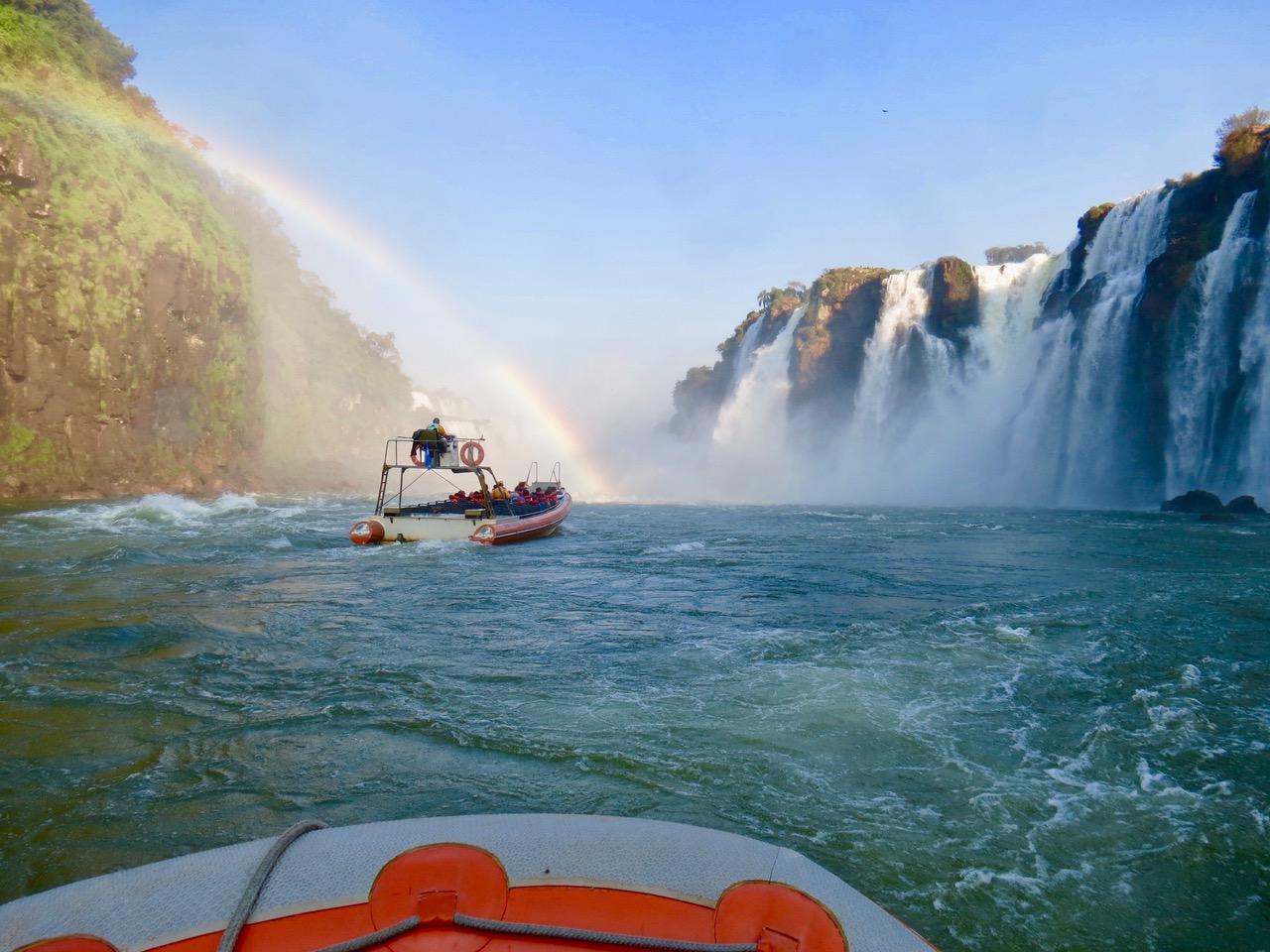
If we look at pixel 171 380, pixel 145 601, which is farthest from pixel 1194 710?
pixel 171 380

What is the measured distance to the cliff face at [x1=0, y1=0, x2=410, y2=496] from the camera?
1054 inches

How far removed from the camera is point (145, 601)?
10.2 m

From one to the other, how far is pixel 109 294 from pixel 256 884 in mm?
35194

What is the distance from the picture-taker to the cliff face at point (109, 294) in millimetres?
26781

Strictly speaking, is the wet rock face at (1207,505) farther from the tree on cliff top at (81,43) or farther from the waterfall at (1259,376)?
the tree on cliff top at (81,43)

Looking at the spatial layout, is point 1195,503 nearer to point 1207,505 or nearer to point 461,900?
point 1207,505

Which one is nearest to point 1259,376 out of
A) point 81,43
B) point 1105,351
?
point 1105,351

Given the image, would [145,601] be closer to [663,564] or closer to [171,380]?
[663,564]

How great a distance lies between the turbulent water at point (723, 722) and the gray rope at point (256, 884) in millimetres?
1958

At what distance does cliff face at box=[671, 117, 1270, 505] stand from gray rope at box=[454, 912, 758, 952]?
99.4ft

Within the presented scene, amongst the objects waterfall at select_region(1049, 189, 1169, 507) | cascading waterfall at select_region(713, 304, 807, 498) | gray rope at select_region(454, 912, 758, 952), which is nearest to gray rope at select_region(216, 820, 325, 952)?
gray rope at select_region(454, 912, 758, 952)

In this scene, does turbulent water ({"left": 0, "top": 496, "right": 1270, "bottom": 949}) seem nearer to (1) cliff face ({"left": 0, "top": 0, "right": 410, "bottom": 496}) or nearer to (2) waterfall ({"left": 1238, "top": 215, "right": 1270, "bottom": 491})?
(2) waterfall ({"left": 1238, "top": 215, "right": 1270, "bottom": 491})

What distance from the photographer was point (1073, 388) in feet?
103

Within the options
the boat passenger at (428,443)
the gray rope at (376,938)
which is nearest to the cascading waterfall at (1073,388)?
the boat passenger at (428,443)
